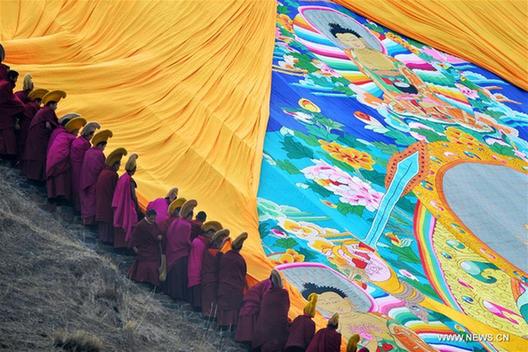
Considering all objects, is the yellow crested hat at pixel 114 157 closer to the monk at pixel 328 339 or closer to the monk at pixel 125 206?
the monk at pixel 125 206

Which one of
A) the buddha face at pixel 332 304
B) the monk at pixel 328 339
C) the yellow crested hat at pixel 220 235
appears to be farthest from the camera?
the buddha face at pixel 332 304

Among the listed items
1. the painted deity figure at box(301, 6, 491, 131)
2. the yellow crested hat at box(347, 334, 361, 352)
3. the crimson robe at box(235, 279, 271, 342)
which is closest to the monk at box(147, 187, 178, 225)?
the crimson robe at box(235, 279, 271, 342)

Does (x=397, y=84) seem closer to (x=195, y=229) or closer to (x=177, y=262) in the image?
(x=195, y=229)

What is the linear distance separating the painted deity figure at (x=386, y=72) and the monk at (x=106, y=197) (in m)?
6.15

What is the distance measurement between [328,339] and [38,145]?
379 cm

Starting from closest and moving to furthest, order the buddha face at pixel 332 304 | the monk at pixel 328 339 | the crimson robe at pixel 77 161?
the monk at pixel 328 339
the crimson robe at pixel 77 161
the buddha face at pixel 332 304

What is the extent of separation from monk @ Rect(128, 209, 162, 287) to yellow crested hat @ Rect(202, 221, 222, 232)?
51 cm

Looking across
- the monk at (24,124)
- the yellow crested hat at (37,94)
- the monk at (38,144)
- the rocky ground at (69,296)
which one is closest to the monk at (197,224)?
the rocky ground at (69,296)

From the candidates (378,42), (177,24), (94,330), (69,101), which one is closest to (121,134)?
(69,101)

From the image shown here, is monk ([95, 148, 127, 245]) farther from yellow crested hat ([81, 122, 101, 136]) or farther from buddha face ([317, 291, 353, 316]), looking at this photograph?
buddha face ([317, 291, 353, 316])

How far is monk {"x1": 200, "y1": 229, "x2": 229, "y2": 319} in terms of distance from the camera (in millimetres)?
13539

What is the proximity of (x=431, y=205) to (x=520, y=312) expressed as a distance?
2.07 m

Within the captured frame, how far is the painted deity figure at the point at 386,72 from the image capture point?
1967 cm

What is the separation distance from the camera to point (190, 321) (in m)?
13.3
